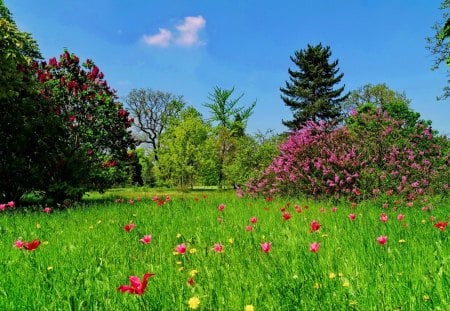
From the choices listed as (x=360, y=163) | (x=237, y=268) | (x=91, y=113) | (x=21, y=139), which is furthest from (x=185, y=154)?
(x=237, y=268)

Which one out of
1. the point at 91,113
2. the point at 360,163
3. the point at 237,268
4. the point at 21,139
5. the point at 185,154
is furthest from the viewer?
the point at 185,154

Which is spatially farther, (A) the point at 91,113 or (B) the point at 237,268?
(A) the point at 91,113

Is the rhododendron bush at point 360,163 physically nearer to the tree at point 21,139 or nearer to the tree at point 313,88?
the tree at point 21,139

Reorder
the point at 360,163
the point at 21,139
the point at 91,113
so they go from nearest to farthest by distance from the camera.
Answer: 1. the point at 360,163
2. the point at 21,139
3. the point at 91,113

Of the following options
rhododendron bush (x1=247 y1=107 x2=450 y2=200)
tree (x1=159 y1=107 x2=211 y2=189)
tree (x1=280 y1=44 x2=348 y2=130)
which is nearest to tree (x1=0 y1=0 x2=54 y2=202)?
rhododendron bush (x1=247 y1=107 x2=450 y2=200)

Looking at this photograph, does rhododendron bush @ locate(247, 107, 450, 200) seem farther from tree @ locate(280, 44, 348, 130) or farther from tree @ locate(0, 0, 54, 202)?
tree @ locate(280, 44, 348, 130)

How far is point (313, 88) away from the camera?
47.5 metres

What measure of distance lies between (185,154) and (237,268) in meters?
30.9

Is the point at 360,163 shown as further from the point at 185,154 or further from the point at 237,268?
the point at 185,154

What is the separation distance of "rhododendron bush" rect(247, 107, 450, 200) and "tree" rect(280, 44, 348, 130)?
108 feet

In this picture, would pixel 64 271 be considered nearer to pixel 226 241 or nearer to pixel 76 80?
pixel 226 241

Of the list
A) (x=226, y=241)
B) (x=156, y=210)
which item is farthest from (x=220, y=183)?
(x=226, y=241)

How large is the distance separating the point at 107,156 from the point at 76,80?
3264 mm

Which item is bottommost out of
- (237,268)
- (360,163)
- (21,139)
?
(237,268)
